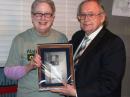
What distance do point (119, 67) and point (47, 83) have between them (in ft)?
1.51

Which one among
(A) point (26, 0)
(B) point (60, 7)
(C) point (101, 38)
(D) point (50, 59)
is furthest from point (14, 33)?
(C) point (101, 38)

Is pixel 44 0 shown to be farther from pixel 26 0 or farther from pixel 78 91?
pixel 78 91

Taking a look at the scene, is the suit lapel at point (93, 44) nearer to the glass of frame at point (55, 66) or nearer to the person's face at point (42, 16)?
the glass of frame at point (55, 66)

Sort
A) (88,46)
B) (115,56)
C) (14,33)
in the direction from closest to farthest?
(115,56) → (88,46) → (14,33)

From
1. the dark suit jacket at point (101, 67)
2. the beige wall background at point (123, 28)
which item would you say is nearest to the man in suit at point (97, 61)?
the dark suit jacket at point (101, 67)

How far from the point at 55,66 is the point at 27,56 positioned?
236 millimetres

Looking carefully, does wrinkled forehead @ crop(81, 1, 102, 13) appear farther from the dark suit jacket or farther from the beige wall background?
the beige wall background

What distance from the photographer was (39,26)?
6.33ft

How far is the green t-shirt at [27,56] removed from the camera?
195cm

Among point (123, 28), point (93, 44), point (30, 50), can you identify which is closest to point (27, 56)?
point (30, 50)

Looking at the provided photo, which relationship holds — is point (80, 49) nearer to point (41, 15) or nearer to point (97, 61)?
point (97, 61)

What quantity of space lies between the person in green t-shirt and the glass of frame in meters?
0.09

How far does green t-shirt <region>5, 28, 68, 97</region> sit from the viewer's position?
1947mm

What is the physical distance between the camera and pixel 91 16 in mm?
1856
